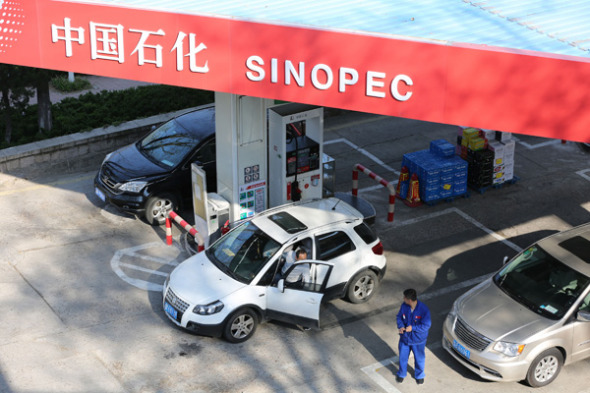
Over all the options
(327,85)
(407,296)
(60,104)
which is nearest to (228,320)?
(407,296)

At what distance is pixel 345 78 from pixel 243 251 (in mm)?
3247

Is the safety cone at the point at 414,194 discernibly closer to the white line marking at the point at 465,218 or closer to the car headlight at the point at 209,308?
the white line marking at the point at 465,218

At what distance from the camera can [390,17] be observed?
40.1 ft

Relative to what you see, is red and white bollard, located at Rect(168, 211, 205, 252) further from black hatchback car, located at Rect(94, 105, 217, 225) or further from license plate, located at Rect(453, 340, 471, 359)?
license plate, located at Rect(453, 340, 471, 359)

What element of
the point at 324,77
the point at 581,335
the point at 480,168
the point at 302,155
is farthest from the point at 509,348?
the point at 480,168

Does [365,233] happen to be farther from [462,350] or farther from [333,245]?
[462,350]

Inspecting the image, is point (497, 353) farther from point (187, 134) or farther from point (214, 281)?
point (187, 134)

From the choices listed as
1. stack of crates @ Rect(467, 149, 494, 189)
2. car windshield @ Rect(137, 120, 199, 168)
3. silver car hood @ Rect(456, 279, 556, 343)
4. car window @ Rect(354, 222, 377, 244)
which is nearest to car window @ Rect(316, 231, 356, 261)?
car window @ Rect(354, 222, 377, 244)

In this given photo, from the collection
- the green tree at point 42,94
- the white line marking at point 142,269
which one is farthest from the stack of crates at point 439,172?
the green tree at point 42,94

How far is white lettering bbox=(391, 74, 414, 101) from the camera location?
11.1 m

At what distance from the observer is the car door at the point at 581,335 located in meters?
11.4

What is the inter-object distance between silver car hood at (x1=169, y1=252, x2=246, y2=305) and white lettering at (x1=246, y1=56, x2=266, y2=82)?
3022 millimetres

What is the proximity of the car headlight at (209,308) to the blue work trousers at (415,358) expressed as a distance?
2723mm

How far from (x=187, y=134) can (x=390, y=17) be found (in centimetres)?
569
